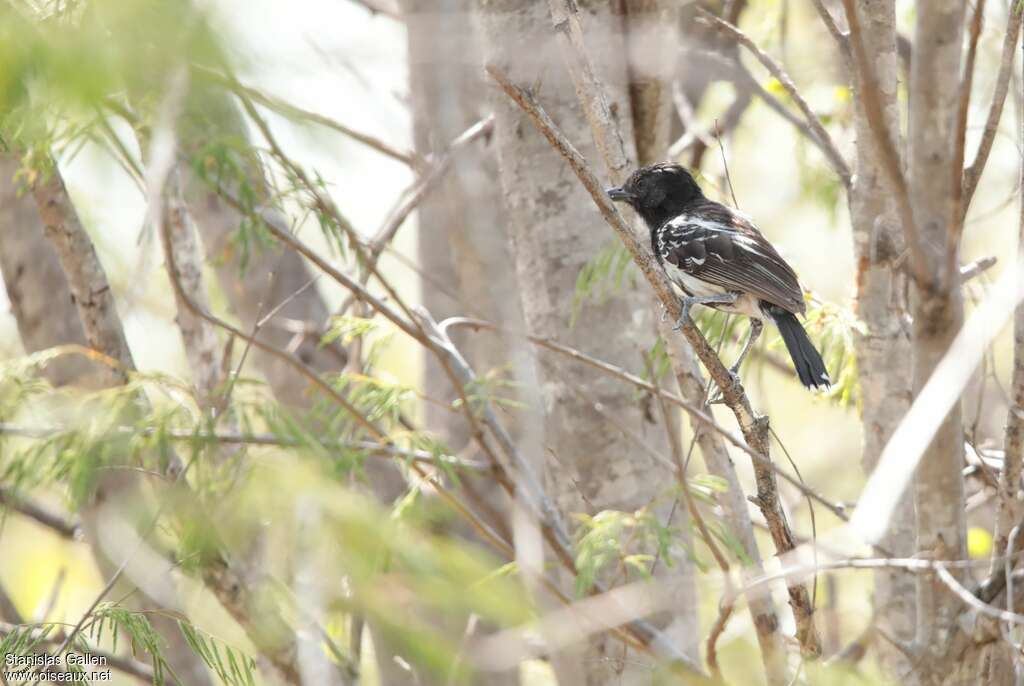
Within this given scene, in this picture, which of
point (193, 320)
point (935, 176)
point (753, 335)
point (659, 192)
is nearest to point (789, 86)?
point (659, 192)

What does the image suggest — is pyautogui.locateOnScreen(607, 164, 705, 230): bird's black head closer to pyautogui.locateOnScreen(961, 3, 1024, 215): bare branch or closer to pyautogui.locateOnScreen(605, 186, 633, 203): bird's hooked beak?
pyautogui.locateOnScreen(605, 186, 633, 203): bird's hooked beak

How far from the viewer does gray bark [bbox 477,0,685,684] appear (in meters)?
4.43

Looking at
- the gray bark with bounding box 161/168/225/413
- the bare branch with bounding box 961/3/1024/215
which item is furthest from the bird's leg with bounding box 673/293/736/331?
the gray bark with bounding box 161/168/225/413

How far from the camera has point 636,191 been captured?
16.1ft

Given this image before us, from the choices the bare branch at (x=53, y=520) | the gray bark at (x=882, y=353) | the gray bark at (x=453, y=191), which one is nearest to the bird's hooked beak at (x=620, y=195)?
the gray bark at (x=453, y=191)

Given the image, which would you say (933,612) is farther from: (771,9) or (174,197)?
(771,9)

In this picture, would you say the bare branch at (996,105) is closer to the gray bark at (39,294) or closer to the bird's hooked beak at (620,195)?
the bird's hooked beak at (620,195)

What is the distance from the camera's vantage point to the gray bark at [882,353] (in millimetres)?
4375

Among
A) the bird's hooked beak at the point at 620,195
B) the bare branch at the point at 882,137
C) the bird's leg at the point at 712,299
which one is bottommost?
the bird's leg at the point at 712,299

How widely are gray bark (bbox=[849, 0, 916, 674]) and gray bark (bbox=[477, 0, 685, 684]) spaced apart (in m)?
0.91

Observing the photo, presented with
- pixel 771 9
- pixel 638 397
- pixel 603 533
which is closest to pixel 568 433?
pixel 638 397

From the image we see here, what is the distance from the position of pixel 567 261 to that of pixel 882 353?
1.37 m

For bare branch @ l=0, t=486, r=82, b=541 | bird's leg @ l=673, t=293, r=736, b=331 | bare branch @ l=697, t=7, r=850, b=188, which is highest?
bare branch @ l=697, t=7, r=850, b=188

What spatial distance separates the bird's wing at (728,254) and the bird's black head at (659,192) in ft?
0.23
